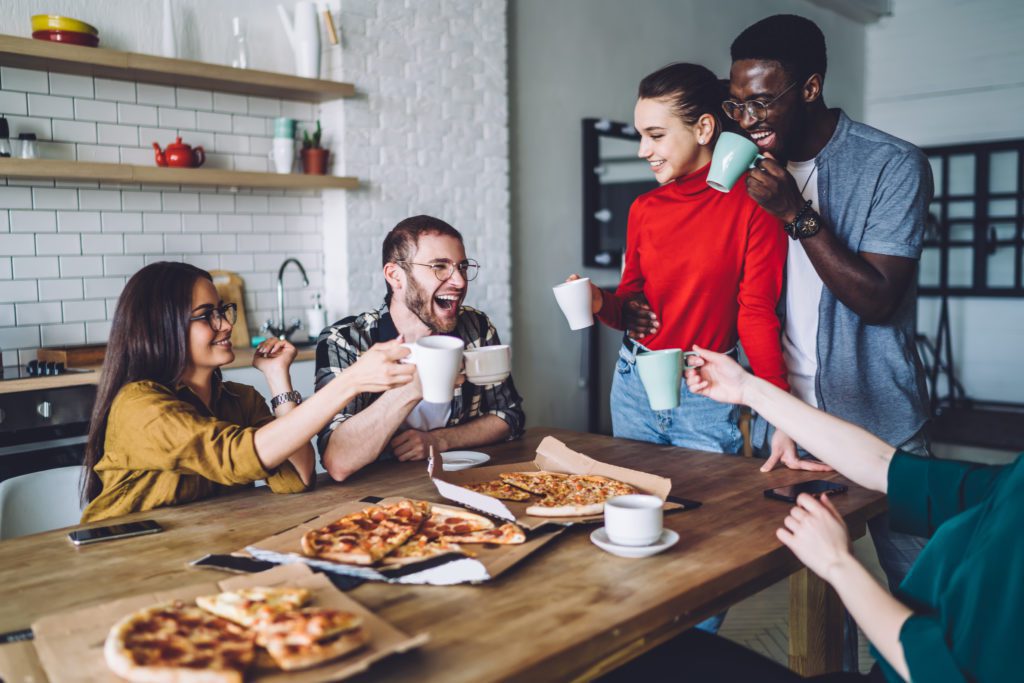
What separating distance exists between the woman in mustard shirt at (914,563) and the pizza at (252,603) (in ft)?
2.42

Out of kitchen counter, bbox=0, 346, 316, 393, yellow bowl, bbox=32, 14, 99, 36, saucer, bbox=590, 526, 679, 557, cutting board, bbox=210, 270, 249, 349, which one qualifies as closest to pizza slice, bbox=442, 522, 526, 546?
saucer, bbox=590, 526, 679, 557

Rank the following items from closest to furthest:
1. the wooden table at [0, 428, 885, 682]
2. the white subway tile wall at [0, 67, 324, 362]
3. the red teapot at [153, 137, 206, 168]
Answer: the wooden table at [0, 428, 885, 682]
the white subway tile wall at [0, 67, 324, 362]
the red teapot at [153, 137, 206, 168]

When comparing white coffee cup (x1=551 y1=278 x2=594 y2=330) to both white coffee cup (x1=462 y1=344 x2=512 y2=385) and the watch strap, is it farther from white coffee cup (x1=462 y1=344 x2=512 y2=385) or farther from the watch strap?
the watch strap

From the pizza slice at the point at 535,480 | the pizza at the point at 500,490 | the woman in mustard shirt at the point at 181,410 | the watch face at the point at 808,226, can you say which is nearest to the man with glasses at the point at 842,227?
the watch face at the point at 808,226

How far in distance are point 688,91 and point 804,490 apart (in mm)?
1075

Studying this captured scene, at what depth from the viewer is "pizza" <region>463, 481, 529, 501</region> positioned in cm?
165

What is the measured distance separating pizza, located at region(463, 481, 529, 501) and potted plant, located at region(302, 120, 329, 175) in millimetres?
2543

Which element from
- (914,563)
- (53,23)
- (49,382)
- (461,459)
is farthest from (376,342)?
(53,23)

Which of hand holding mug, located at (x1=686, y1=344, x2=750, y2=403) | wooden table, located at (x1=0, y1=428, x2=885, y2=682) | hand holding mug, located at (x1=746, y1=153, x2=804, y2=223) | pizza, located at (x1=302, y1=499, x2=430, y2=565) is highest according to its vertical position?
hand holding mug, located at (x1=746, y1=153, x2=804, y2=223)

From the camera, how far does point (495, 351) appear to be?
1.70 metres

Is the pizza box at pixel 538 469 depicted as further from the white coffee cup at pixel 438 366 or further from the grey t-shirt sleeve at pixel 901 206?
the grey t-shirt sleeve at pixel 901 206

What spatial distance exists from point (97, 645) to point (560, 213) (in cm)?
427

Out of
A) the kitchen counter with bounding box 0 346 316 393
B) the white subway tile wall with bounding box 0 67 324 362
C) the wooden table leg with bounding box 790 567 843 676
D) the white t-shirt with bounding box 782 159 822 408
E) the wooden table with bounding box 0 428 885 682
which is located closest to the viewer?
the wooden table with bounding box 0 428 885 682

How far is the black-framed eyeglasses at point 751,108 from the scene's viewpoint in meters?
2.05
